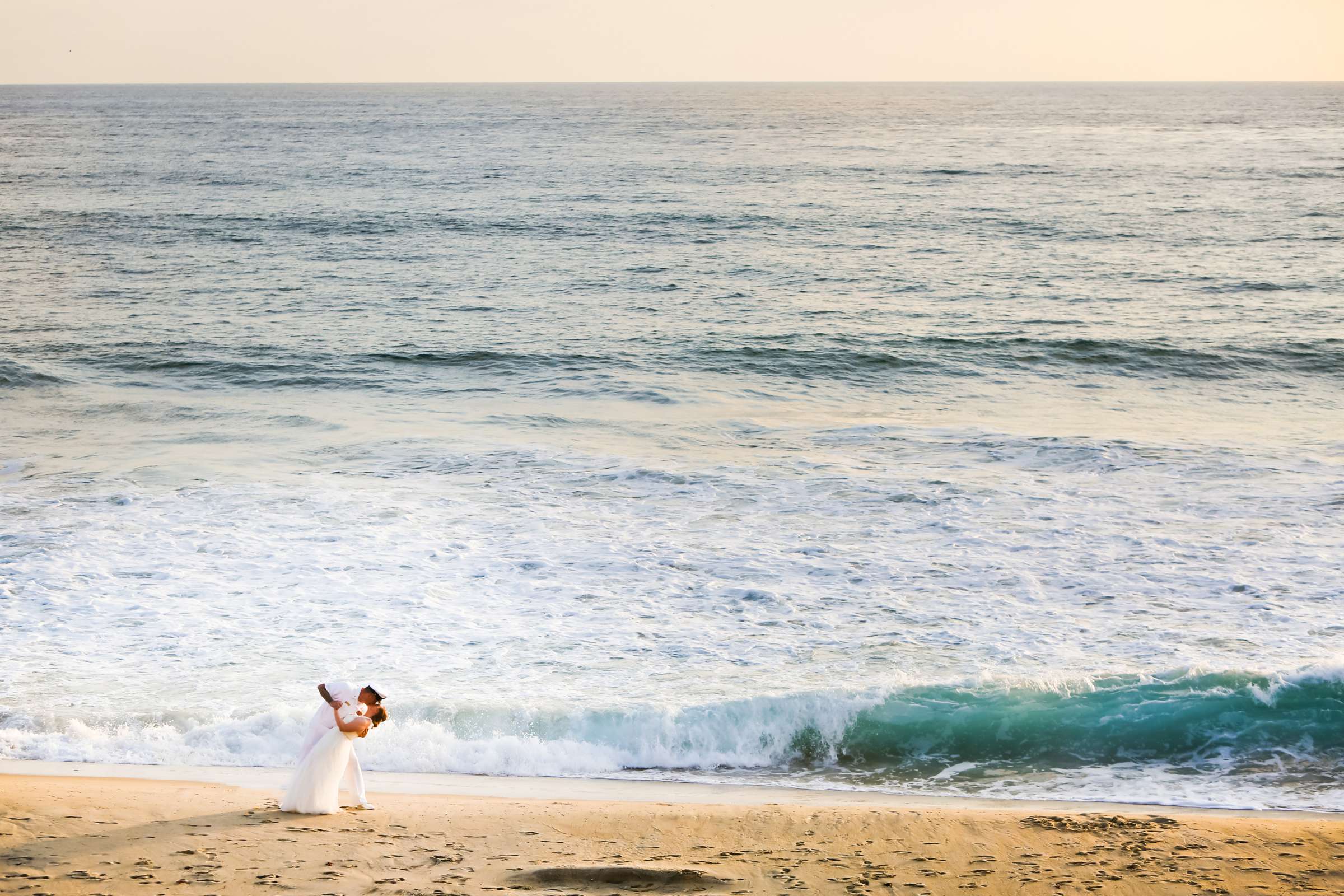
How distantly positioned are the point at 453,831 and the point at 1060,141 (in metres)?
→ 83.2

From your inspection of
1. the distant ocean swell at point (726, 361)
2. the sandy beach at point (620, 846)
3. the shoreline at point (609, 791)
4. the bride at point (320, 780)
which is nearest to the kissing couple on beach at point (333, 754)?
the bride at point (320, 780)

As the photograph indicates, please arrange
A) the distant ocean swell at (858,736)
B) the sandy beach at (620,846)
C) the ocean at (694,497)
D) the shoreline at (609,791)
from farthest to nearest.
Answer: the ocean at (694,497) < the distant ocean swell at (858,736) < the shoreline at (609,791) < the sandy beach at (620,846)

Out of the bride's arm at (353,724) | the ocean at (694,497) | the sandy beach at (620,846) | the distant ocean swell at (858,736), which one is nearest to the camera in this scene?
the sandy beach at (620,846)

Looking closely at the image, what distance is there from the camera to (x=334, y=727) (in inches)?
281

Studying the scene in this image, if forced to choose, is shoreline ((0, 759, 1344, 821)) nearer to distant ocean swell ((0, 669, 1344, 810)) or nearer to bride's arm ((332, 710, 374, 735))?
distant ocean swell ((0, 669, 1344, 810))

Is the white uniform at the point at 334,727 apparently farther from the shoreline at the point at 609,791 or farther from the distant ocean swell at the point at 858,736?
the distant ocean swell at the point at 858,736

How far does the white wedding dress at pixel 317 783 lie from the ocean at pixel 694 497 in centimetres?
160

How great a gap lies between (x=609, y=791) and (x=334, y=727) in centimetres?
212

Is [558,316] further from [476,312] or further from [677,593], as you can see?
[677,593]

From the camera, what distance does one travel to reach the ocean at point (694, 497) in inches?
353

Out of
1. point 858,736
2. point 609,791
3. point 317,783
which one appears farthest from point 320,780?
point 858,736

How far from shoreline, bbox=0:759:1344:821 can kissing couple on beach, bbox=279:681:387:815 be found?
29.4 inches

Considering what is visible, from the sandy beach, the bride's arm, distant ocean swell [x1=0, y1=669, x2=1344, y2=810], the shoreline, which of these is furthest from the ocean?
the bride's arm

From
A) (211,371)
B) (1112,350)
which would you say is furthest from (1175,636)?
(211,371)
